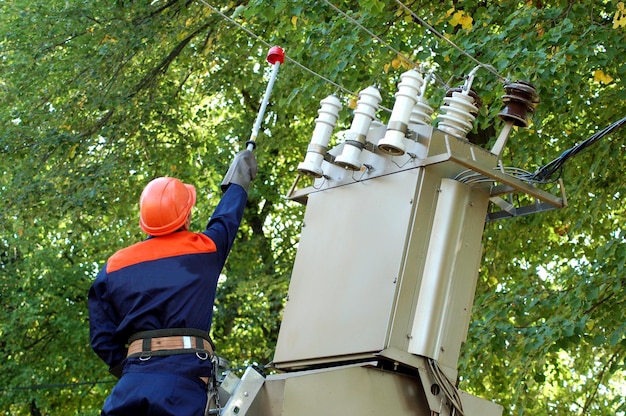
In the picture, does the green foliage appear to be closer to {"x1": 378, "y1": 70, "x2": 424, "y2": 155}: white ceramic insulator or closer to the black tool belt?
{"x1": 378, "y1": 70, "x2": 424, "y2": 155}: white ceramic insulator

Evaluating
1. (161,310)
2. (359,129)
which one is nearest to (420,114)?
(359,129)

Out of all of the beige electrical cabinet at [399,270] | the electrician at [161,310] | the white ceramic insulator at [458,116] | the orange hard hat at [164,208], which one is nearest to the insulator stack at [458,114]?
the white ceramic insulator at [458,116]

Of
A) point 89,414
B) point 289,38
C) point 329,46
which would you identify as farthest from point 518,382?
point 89,414

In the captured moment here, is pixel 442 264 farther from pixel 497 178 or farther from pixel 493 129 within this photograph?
pixel 493 129

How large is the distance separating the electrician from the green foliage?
12.5ft

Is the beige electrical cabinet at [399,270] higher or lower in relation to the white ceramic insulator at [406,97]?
lower

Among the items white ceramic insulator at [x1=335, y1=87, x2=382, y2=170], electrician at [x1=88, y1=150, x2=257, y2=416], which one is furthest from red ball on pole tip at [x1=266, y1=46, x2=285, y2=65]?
electrician at [x1=88, y1=150, x2=257, y2=416]

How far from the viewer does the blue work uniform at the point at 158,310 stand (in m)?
4.39

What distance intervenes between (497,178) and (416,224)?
394 millimetres

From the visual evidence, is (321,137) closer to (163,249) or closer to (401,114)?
(401,114)

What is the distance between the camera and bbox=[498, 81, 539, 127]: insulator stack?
5.17m

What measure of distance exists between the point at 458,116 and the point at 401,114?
0.44 metres

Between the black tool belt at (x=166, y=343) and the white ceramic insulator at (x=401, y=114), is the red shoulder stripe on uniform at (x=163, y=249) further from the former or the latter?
the white ceramic insulator at (x=401, y=114)

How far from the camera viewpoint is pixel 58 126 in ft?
41.2
